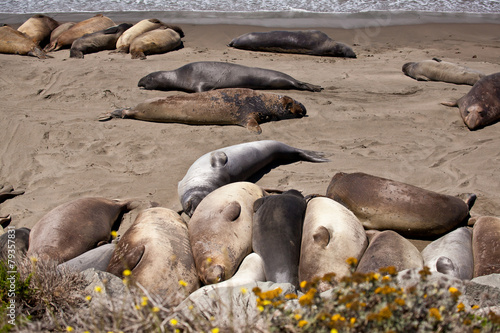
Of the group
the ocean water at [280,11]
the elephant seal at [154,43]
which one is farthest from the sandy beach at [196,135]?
the ocean water at [280,11]

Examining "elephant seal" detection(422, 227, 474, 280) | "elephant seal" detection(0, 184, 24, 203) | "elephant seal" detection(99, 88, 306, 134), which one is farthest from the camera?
"elephant seal" detection(99, 88, 306, 134)

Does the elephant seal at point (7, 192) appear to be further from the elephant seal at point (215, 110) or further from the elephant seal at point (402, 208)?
the elephant seal at point (402, 208)

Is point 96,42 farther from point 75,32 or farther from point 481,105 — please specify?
point 481,105

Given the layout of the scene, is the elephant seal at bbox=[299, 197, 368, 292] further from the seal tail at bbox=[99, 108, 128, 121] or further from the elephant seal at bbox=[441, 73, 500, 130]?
the seal tail at bbox=[99, 108, 128, 121]

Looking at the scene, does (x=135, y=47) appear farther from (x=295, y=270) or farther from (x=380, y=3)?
(x=380, y=3)

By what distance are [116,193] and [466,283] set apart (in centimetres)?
366

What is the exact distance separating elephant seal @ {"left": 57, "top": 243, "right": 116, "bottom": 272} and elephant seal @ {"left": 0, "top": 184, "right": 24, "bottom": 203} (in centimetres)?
174

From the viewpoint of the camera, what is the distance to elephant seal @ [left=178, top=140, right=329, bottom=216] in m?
4.94

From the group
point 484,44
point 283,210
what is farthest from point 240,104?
point 484,44

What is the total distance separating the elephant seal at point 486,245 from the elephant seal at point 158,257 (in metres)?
2.25

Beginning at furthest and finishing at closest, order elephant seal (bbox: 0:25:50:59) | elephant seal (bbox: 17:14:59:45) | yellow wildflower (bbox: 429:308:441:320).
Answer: elephant seal (bbox: 17:14:59:45)
elephant seal (bbox: 0:25:50:59)
yellow wildflower (bbox: 429:308:441:320)

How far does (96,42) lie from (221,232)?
25.1ft

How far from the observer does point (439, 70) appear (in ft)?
28.6

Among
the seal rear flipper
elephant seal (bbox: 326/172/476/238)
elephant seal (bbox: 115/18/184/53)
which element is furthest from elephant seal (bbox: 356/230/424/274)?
elephant seal (bbox: 115/18/184/53)
